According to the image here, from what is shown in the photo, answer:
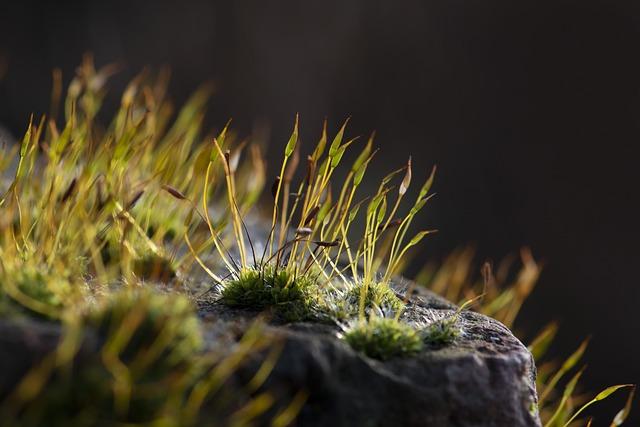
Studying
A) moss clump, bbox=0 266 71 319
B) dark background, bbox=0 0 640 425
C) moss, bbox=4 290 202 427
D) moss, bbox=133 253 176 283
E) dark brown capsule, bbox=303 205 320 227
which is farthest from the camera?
dark background, bbox=0 0 640 425

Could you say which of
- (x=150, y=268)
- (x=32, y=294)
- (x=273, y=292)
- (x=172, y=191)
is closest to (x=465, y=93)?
(x=150, y=268)

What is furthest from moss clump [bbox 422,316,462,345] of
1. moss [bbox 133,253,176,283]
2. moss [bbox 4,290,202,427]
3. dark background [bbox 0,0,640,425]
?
dark background [bbox 0,0,640,425]

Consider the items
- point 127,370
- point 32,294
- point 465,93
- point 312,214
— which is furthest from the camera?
point 465,93

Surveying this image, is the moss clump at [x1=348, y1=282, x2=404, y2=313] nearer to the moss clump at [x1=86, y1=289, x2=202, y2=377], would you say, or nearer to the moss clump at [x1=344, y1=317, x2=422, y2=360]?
the moss clump at [x1=344, y1=317, x2=422, y2=360]

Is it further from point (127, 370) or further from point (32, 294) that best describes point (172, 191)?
point (127, 370)

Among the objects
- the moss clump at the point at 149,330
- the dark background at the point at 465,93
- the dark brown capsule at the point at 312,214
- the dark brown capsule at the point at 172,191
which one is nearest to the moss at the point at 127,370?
the moss clump at the point at 149,330

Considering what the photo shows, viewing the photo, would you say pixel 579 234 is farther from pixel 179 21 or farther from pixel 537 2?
pixel 179 21
